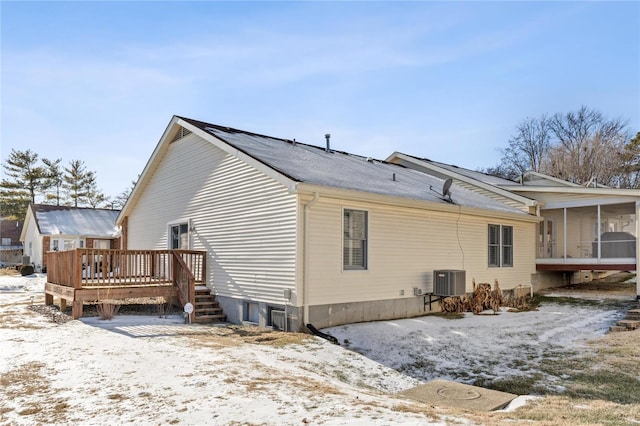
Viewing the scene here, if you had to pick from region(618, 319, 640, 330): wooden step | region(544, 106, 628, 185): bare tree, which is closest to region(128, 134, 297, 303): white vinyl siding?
region(618, 319, 640, 330): wooden step

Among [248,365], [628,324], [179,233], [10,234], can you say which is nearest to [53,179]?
[10,234]

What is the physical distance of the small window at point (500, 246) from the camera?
48.8ft

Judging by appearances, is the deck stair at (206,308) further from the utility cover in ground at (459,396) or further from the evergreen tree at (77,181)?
the evergreen tree at (77,181)

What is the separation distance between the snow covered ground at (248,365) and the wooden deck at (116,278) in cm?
62

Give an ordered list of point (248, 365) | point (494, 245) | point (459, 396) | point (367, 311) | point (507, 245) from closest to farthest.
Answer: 1. point (459, 396)
2. point (248, 365)
3. point (367, 311)
4. point (494, 245)
5. point (507, 245)

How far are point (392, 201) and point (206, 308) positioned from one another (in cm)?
538

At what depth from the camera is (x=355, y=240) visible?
1072cm

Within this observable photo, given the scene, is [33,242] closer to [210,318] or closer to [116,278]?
[116,278]

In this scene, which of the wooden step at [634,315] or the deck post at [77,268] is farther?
the wooden step at [634,315]

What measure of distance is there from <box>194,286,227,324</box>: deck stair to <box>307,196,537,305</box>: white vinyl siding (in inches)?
128

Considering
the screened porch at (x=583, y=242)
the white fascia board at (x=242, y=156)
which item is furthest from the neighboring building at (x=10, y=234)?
the screened porch at (x=583, y=242)

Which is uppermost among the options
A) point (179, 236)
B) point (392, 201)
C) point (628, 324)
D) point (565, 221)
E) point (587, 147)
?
point (587, 147)

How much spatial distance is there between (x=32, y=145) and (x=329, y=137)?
45113 mm

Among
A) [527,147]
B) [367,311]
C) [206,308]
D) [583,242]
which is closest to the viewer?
[367,311]
